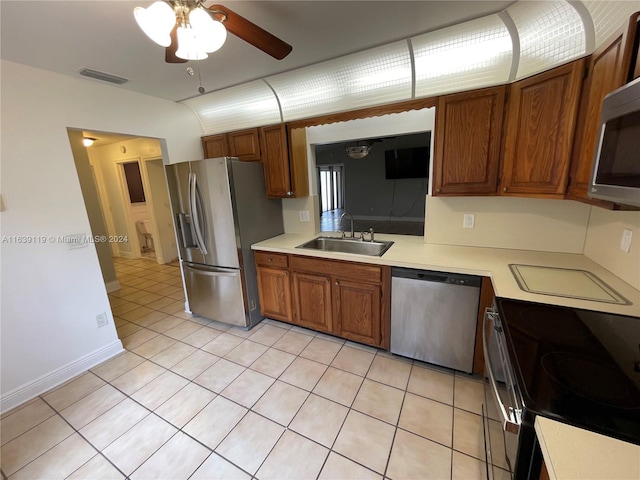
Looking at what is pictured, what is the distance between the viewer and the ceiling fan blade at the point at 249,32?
1111 millimetres

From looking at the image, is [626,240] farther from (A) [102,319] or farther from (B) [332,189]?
(B) [332,189]

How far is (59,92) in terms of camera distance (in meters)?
2.03

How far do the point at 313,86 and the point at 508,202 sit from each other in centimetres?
193

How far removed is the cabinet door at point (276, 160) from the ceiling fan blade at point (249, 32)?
126 centimetres

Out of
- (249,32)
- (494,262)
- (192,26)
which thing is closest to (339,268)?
(494,262)

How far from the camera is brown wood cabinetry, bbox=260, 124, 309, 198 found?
2.66 metres

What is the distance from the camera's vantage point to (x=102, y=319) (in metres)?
2.37

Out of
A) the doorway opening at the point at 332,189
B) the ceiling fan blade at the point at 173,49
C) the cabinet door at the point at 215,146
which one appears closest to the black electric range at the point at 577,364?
the ceiling fan blade at the point at 173,49

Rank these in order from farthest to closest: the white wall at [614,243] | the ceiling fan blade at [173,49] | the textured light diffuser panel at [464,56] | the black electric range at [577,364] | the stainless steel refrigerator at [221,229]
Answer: the stainless steel refrigerator at [221,229] → the textured light diffuser panel at [464,56] → the white wall at [614,243] → the ceiling fan blade at [173,49] → the black electric range at [577,364]

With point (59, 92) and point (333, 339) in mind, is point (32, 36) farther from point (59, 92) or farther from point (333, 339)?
point (333, 339)

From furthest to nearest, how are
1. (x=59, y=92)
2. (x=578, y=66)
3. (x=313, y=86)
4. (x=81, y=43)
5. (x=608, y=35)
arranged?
(x=313, y=86), (x=59, y=92), (x=81, y=43), (x=578, y=66), (x=608, y=35)

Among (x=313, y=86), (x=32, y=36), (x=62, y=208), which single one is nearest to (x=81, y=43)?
(x=32, y=36)

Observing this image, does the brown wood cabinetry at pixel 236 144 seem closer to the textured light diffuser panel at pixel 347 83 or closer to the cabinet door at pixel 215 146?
the cabinet door at pixel 215 146

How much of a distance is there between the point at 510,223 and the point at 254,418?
2.37m
